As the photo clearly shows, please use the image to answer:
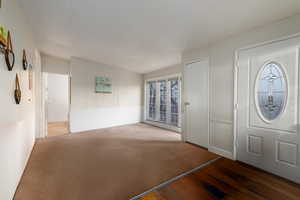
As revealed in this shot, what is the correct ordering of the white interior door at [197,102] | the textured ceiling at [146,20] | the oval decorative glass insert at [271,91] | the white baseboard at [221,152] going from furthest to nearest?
1. the white interior door at [197,102]
2. the white baseboard at [221,152]
3. the oval decorative glass insert at [271,91]
4. the textured ceiling at [146,20]

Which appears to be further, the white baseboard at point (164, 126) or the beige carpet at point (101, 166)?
the white baseboard at point (164, 126)

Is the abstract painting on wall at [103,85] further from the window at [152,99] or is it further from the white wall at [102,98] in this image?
the window at [152,99]

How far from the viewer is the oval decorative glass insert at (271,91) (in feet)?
6.35

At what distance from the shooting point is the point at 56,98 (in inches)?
245

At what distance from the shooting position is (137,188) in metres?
1.66

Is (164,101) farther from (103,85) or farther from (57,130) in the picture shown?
(57,130)

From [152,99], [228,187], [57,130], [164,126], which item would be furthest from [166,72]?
[57,130]

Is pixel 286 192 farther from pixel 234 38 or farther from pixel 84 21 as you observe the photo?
pixel 84 21

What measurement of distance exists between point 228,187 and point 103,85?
454 centimetres

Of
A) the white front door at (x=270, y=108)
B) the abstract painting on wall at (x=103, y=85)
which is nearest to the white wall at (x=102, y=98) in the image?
the abstract painting on wall at (x=103, y=85)

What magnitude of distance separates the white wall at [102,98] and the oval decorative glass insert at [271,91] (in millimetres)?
4465

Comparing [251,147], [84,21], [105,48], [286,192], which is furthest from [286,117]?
[105,48]

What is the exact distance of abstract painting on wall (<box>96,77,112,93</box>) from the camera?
15.2 ft

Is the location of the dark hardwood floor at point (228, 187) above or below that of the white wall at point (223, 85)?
below
